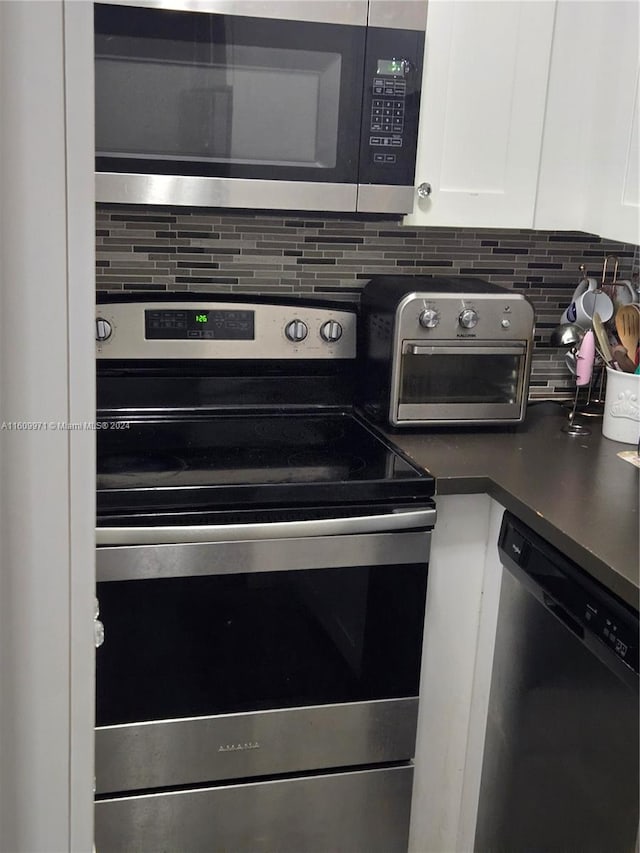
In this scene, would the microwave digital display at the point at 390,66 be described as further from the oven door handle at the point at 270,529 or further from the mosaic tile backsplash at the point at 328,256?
the oven door handle at the point at 270,529

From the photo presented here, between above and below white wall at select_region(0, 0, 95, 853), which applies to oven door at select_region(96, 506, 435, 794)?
below

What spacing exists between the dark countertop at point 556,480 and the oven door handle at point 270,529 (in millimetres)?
75

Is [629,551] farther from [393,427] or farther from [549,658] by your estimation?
[393,427]

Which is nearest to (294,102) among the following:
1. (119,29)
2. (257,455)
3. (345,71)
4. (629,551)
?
(345,71)

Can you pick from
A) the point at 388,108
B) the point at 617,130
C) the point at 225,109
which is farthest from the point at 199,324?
the point at 617,130

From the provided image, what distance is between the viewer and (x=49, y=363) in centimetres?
73

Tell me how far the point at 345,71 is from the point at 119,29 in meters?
0.40

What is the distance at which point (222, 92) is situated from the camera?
169 cm

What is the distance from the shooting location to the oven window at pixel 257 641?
1636mm

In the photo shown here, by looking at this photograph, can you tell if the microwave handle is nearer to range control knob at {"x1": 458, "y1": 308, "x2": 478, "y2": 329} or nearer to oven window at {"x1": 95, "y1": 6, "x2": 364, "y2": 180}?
range control knob at {"x1": 458, "y1": 308, "x2": 478, "y2": 329}

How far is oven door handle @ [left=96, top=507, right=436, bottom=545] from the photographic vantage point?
1569 mm

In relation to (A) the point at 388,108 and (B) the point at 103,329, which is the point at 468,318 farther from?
(B) the point at 103,329

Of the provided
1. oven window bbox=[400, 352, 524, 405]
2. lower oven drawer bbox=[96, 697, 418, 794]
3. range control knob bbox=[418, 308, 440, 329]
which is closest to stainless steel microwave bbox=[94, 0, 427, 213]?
range control knob bbox=[418, 308, 440, 329]

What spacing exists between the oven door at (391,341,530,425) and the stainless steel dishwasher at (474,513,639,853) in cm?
34
